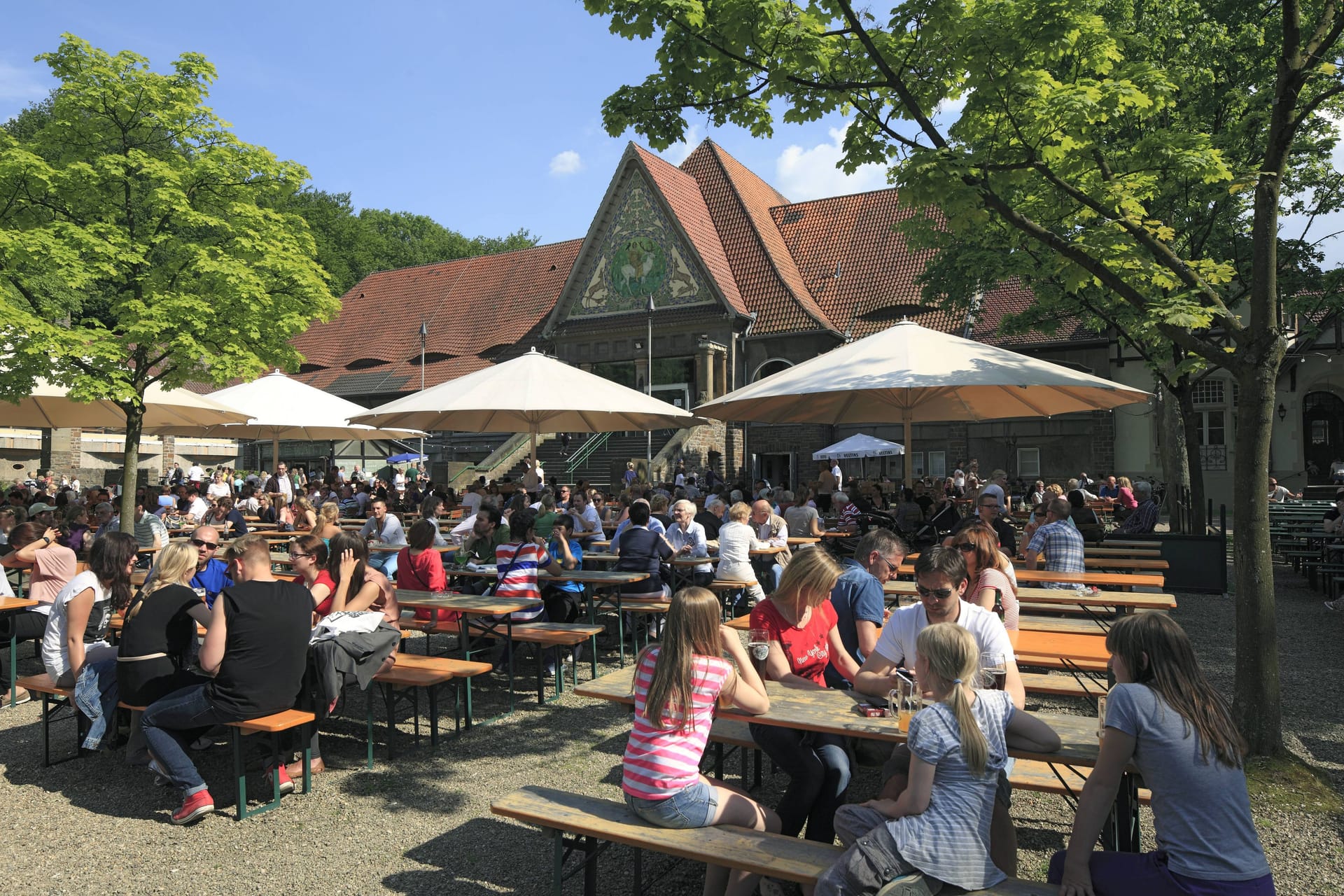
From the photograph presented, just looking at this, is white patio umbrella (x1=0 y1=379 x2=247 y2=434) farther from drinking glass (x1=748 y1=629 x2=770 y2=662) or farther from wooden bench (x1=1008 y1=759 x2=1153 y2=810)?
wooden bench (x1=1008 y1=759 x2=1153 y2=810)

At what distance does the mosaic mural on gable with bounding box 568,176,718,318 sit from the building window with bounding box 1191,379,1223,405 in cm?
1579

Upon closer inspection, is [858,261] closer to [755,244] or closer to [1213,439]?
[755,244]

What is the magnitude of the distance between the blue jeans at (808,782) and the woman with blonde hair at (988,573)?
172 centimetres

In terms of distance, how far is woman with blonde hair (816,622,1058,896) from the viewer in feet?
10.2

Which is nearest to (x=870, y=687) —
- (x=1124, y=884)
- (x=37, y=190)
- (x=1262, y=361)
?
(x=1124, y=884)

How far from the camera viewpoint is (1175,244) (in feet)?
49.4

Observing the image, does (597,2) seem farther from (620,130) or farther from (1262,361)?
(1262,361)

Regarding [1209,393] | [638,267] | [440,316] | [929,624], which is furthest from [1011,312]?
[929,624]

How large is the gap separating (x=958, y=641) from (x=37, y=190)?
16091mm

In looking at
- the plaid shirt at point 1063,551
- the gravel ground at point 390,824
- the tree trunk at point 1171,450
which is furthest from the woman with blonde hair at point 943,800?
the tree trunk at point 1171,450

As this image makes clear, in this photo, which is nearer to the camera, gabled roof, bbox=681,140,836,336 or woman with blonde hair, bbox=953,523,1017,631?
woman with blonde hair, bbox=953,523,1017,631

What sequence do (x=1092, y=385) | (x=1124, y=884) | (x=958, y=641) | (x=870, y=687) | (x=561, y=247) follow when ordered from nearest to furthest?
(x=1124, y=884) → (x=958, y=641) → (x=870, y=687) → (x=1092, y=385) → (x=561, y=247)

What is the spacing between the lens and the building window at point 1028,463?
95.2 feet

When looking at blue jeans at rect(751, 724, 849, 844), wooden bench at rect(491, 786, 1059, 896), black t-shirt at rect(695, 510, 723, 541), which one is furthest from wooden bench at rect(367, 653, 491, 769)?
black t-shirt at rect(695, 510, 723, 541)
